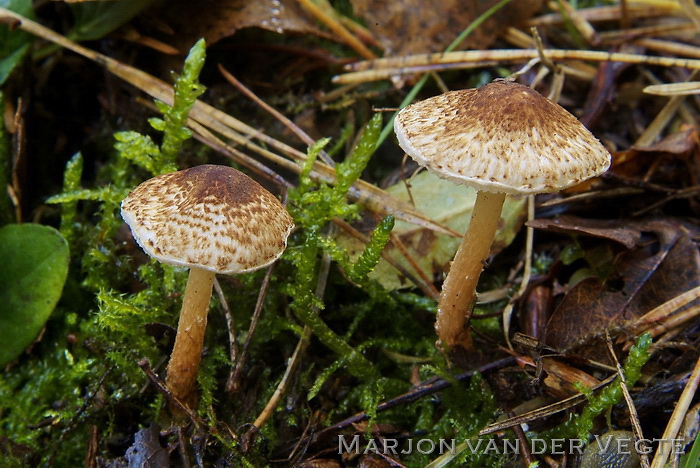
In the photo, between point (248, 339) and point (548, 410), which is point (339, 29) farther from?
point (548, 410)

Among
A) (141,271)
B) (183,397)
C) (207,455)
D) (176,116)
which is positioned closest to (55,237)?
(141,271)

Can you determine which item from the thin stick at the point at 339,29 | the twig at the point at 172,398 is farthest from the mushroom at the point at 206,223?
the thin stick at the point at 339,29

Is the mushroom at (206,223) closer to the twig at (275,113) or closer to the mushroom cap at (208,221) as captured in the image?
the mushroom cap at (208,221)

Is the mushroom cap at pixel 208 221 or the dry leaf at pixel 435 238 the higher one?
the mushroom cap at pixel 208 221

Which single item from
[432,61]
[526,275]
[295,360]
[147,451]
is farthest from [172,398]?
[432,61]

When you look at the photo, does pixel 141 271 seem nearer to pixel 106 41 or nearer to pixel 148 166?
pixel 148 166

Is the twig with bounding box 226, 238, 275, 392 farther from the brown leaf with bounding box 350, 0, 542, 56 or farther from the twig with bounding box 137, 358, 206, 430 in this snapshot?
the brown leaf with bounding box 350, 0, 542, 56
